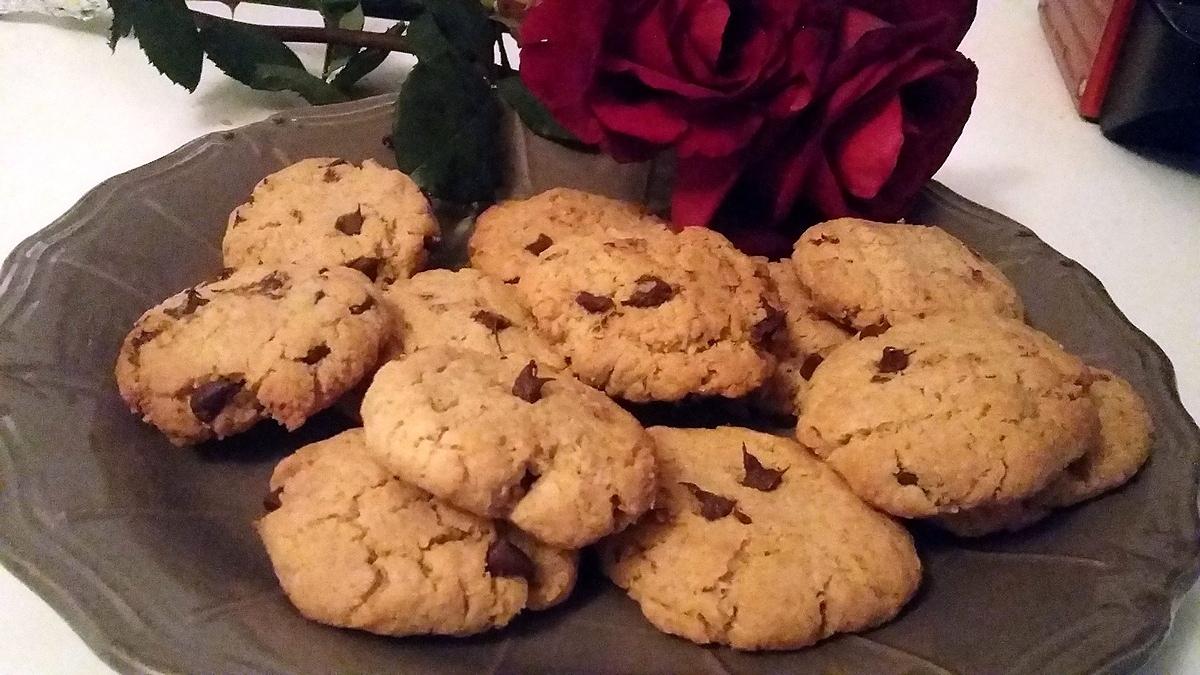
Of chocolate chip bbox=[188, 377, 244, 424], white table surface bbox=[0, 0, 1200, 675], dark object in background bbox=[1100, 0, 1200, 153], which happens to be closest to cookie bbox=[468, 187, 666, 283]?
chocolate chip bbox=[188, 377, 244, 424]

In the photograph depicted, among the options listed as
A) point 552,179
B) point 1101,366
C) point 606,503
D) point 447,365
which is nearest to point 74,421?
point 447,365

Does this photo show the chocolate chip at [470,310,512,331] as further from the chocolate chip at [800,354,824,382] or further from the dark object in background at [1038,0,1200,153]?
the dark object in background at [1038,0,1200,153]

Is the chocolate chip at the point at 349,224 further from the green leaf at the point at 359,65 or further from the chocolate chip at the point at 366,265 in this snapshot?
the green leaf at the point at 359,65

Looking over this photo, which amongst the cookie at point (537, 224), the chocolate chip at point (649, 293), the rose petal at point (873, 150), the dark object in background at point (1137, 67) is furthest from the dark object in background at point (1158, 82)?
the chocolate chip at point (649, 293)

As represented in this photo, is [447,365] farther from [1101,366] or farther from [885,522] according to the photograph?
[1101,366]

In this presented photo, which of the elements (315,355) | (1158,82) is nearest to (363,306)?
(315,355)
